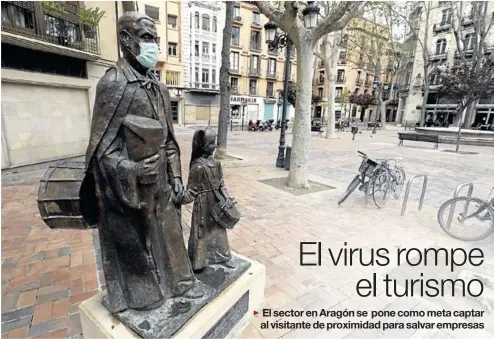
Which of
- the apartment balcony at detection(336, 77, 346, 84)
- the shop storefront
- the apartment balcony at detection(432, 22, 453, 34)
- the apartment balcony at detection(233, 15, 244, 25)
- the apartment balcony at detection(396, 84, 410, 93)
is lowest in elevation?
the shop storefront

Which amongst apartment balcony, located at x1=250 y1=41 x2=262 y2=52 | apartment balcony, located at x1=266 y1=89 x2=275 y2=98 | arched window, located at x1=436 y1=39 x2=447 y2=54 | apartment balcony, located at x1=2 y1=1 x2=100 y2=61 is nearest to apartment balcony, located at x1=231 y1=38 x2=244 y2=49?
apartment balcony, located at x1=250 y1=41 x2=262 y2=52

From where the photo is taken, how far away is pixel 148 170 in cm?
145

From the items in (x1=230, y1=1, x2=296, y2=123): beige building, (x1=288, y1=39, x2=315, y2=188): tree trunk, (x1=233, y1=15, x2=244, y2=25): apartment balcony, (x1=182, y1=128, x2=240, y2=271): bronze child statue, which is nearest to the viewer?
(x1=182, y1=128, x2=240, y2=271): bronze child statue

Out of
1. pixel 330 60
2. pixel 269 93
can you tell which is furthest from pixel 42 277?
pixel 269 93

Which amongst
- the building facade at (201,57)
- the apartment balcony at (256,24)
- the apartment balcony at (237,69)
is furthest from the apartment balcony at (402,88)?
the building facade at (201,57)

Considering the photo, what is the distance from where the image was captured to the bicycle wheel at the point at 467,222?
3.88 meters

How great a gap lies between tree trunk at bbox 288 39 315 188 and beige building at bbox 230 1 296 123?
27056 millimetres

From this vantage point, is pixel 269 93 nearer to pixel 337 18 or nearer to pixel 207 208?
pixel 337 18

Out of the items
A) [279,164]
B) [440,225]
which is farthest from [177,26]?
[440,225]

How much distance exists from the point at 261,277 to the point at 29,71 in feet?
28.8

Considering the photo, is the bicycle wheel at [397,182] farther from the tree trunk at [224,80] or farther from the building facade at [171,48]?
the building facade at [171,48]

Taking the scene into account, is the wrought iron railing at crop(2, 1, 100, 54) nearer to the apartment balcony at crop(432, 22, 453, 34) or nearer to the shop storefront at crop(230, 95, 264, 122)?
the shop storefront at crop(230, 95, 264, 122)

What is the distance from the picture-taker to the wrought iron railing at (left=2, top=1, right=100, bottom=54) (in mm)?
7055

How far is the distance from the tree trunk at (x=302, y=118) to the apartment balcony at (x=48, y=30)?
6937mm
